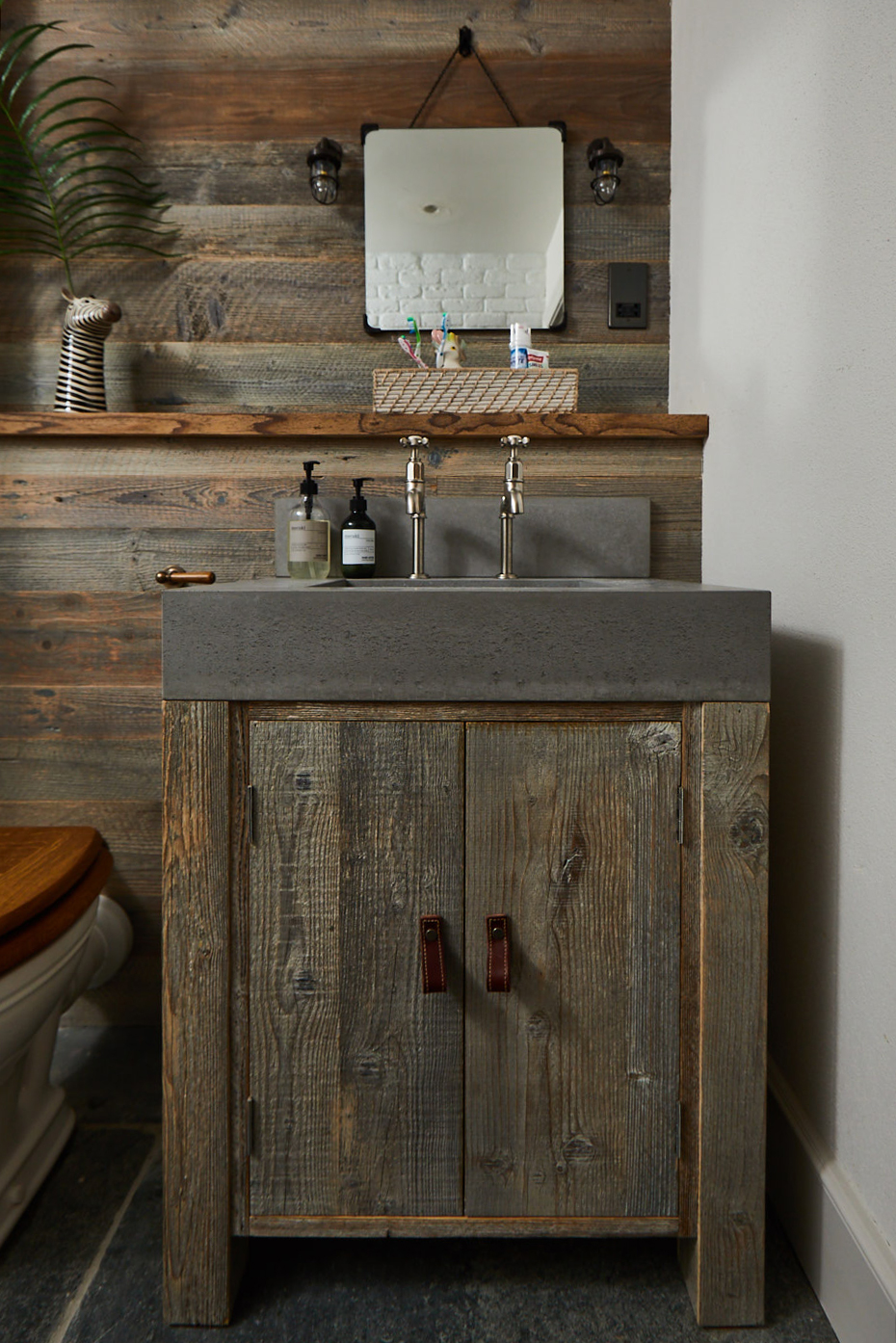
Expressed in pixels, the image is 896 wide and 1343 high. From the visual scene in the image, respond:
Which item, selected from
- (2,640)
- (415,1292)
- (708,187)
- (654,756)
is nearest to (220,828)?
(654,756)

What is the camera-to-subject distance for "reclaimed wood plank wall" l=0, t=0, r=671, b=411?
145 cm

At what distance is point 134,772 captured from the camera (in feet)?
4.66

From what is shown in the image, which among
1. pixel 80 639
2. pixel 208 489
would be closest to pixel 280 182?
pixel 208 489

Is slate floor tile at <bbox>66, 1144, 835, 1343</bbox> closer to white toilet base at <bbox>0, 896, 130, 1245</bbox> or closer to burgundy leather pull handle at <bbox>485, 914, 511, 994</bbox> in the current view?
white toilet base at <bbox>0, 896, 130, 1245</bbox>

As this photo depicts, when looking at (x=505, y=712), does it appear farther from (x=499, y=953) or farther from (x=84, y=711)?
(x=84, y=711)

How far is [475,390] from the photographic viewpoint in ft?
4.42

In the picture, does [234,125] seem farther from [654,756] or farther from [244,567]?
[654,756]

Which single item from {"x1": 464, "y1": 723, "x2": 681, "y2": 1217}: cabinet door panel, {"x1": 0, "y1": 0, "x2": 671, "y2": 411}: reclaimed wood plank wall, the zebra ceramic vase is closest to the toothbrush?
{"x1": 0, "y1": 0, "x2": 671, "y2": 411}: reclaimed wood plank wall

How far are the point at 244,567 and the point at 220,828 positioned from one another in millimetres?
667

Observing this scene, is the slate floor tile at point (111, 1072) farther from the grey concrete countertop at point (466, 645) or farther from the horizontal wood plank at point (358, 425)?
the horizontal wood plank at point (358, 425)

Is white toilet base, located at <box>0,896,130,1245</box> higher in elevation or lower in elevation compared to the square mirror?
lower

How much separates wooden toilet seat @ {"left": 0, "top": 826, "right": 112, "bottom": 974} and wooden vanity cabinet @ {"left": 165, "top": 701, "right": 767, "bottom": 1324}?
0.51 feet

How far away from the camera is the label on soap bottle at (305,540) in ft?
4.08

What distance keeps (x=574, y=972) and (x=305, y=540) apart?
743 millimetres
